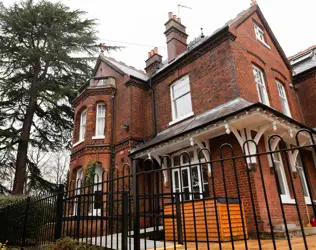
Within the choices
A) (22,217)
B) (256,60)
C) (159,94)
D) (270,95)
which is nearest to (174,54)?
(159,94)

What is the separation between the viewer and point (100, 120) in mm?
14039

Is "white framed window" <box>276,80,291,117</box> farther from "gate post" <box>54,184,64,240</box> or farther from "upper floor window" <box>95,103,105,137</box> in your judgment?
"gate post" <box>54,184,64,240</box>

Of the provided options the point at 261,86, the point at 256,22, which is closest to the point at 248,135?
the point at 261,86

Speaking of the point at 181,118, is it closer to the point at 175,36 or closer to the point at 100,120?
the point at 100,120

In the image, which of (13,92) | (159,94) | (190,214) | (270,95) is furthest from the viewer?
(13,92)

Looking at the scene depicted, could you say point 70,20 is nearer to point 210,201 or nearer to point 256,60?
point 256,60

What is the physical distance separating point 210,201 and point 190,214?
0.88 meters

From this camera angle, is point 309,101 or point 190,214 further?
point 309,101

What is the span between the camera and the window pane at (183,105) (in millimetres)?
11562

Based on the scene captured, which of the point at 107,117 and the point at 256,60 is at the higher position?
the point at 256,60

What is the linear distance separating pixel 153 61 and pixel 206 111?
6763 millimetres

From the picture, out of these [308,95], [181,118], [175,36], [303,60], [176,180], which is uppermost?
[175,36]

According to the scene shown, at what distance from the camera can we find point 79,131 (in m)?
15.3

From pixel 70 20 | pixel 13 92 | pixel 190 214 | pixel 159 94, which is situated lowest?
pixel 190 214
